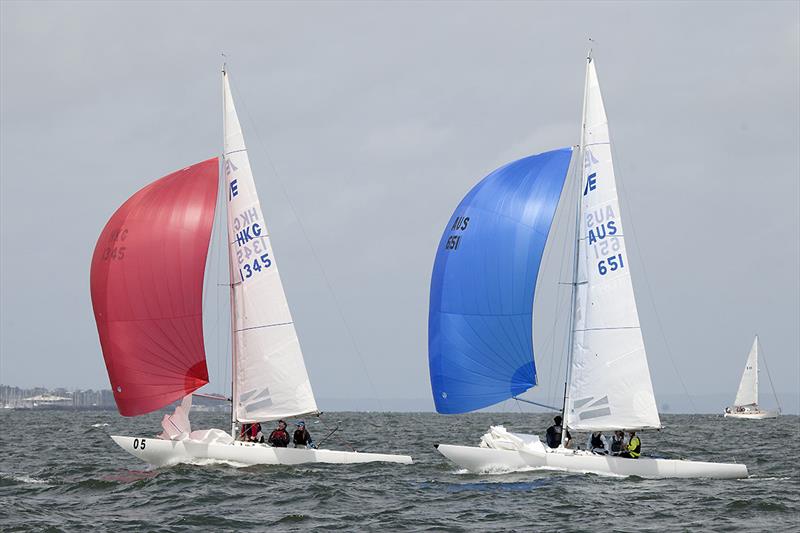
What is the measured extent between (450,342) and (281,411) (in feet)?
16.4

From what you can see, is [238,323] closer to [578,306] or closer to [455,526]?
[578,306]

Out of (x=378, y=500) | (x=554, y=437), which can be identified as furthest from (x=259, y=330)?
(x=554, y=437)

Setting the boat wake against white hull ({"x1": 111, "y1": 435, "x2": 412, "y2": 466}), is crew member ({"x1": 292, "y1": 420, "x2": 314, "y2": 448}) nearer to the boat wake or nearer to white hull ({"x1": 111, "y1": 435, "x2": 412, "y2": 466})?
white hull ({"x1": 111, "y1": 435, "x2": 412, "y2": 466})

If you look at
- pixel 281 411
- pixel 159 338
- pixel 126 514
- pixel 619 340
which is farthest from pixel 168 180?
pixel 619 340

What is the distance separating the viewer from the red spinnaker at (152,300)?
26.7 m

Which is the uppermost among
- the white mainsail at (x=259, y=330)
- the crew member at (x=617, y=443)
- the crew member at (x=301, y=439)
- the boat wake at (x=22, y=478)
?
the white mainsail at (x=259, y=330)

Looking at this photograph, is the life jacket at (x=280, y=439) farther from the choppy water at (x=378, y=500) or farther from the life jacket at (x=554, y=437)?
the life jacket at (x=554, y=437)

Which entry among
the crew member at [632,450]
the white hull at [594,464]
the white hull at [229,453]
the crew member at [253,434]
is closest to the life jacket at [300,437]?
the white hull at [229,453]

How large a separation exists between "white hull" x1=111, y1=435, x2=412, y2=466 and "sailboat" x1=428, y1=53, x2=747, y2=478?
3.27 meters

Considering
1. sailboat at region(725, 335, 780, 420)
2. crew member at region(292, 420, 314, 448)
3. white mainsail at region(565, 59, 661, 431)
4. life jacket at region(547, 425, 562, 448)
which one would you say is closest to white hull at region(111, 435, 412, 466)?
crew member at region(292, 420, 314, 448)

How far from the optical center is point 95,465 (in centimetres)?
3125

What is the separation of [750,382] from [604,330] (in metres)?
89.8

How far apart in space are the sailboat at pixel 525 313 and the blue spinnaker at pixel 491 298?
2cm

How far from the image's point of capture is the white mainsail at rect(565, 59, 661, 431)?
2581 centimetres
